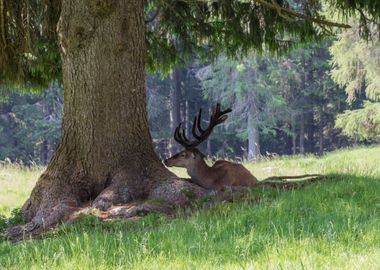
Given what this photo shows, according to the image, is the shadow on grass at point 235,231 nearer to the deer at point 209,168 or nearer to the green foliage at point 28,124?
the deer at point 209,168

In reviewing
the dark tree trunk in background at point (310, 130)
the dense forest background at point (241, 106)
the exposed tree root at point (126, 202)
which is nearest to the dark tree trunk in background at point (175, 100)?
the dense forest background at point (241, 106)

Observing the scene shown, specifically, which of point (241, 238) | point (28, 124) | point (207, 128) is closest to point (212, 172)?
point (207, 128)

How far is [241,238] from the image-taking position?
429 cm

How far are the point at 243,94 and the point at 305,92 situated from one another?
6.29 meters

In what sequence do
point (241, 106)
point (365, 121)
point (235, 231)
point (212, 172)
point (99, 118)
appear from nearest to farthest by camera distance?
Answer: point (235, 231) < point (99, 118) < point (212, 172) < point (365, 121) < point (241, 106)

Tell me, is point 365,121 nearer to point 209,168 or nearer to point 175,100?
point 175,100

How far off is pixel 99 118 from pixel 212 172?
6.25ft

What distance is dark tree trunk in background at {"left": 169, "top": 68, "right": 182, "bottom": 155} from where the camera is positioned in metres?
40.1

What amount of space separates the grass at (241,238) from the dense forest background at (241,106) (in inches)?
1089

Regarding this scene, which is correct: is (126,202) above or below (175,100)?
below

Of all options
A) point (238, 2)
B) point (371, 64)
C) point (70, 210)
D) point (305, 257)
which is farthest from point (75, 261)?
point (371, 64)

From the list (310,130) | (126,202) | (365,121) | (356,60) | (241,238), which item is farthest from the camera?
(310,130)

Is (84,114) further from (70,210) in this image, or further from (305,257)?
(305,257)

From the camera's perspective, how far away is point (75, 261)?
12.6ft
